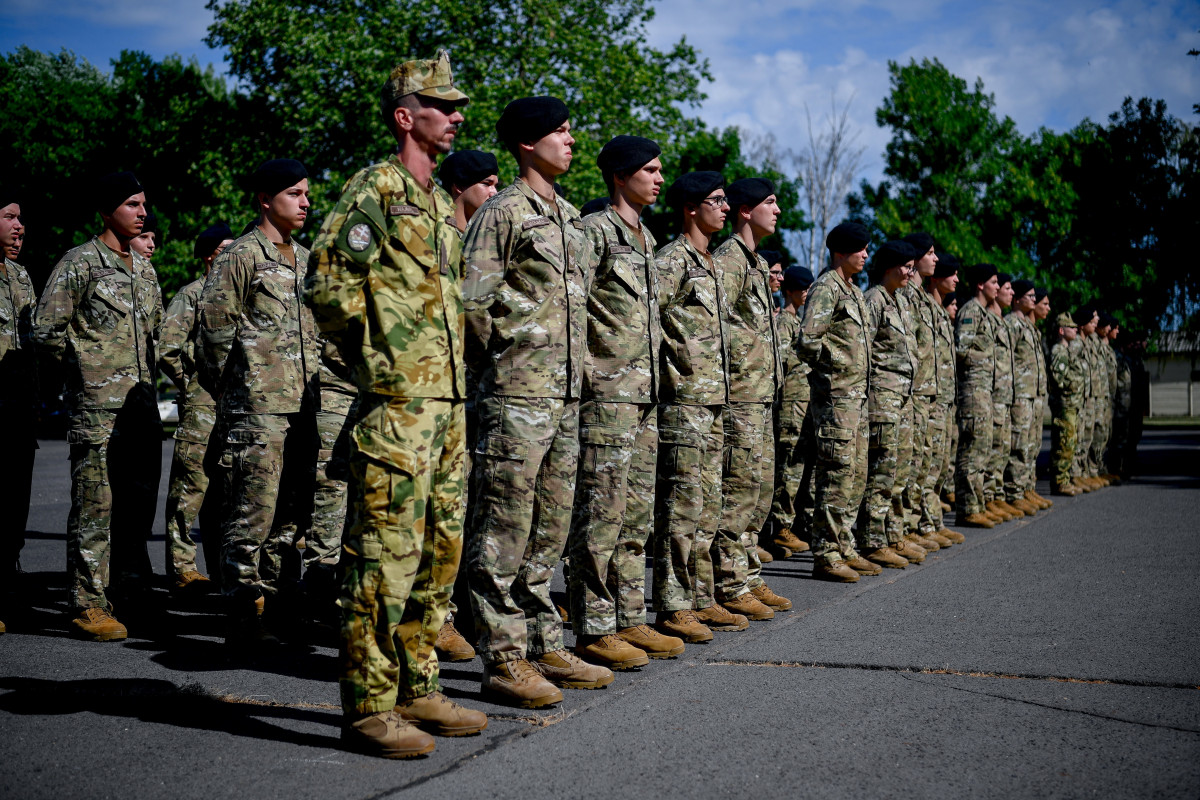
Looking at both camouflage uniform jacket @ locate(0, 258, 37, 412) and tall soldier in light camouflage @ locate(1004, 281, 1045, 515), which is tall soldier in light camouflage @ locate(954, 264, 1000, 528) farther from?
camouflage uniform jacket @ locate(0, 258, 37, 412)

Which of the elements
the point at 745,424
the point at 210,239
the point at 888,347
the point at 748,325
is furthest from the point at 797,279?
the point at 210,239

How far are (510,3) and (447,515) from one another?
82.4ft

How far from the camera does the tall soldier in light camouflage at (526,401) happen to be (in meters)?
4.38

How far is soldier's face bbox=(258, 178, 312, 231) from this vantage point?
231 inches

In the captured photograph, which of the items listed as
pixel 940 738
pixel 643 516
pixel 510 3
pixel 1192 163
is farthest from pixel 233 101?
pixel 940 738

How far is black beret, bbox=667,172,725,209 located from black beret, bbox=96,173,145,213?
3.10 meters

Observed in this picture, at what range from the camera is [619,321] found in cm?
511

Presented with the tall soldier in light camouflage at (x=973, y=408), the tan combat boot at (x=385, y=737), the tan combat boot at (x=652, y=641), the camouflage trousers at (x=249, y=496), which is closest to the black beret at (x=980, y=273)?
the tall soldier in light camouflage at (x=973, y=408)

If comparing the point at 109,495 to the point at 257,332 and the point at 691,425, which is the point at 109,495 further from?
the point at 691,425

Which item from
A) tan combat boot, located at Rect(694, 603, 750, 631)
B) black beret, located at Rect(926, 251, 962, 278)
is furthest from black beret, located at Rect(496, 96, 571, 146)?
black beret, located at Rect(926, 251, 962, 278)

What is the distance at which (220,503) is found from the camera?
682 cm

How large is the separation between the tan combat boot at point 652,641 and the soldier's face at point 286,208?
A: 285 centimetres

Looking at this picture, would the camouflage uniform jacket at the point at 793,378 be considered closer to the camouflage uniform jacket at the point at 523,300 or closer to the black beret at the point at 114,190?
the camouflage uniform jacket at the point at 523,300

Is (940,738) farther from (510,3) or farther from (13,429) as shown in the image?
(510,3)
